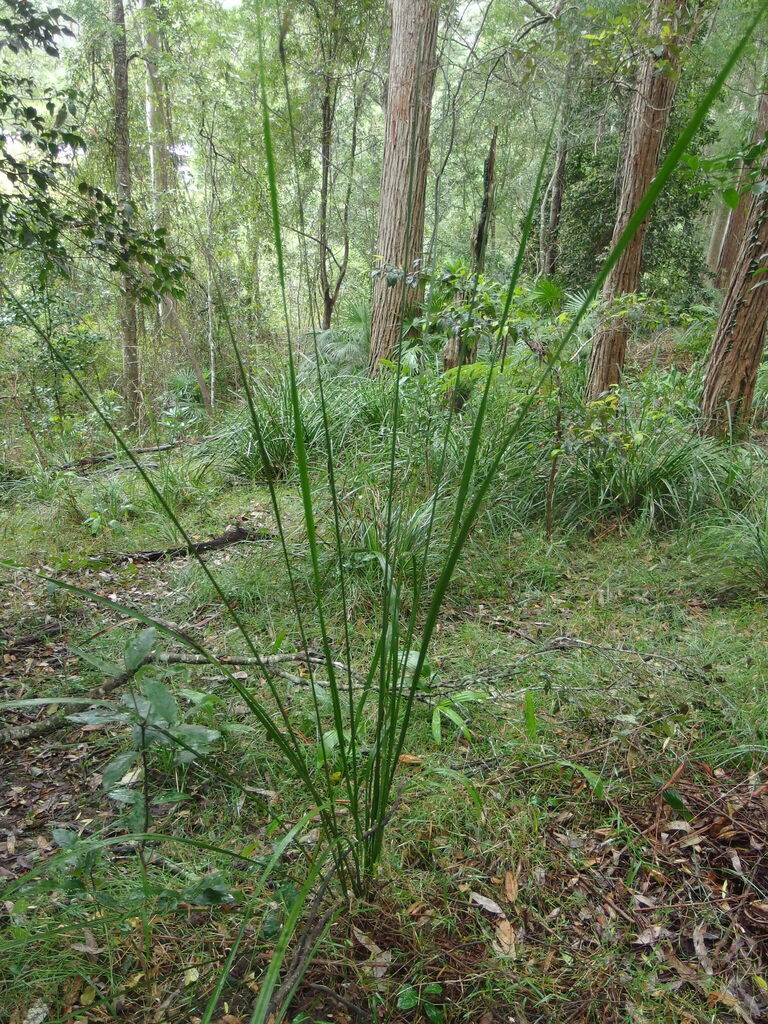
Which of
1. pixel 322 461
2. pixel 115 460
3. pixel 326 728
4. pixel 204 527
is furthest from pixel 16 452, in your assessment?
pixel 326 728

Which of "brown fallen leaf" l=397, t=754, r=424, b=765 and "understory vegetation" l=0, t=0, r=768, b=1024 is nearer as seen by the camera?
"understory vegetation" l=0, t=0, r=768, b=1024

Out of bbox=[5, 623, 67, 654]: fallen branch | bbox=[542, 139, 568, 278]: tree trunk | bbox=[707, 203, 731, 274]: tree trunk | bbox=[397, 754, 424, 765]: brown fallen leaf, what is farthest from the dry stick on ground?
bbox=[707, 203, 731, 274]: tree trunk

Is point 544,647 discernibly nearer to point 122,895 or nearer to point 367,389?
point 122,895

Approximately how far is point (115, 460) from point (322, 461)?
1.97 metres

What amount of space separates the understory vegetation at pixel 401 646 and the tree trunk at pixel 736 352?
2 cm

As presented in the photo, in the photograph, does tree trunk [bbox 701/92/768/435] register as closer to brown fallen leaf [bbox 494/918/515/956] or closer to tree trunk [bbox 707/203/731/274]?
brown fallen leaf [bbox 494/918/515/956]

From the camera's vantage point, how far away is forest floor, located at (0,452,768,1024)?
43.5 inches

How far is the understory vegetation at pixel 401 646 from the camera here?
3.56ft

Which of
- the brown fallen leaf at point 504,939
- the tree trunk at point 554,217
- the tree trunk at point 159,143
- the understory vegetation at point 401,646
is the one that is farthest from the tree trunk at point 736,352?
the tree trunk at point 554,217

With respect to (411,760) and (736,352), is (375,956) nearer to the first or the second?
(411,760)

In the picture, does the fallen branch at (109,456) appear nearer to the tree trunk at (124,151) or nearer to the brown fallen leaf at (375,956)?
the tree trunk at (124,151)

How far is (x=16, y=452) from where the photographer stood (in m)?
5.47

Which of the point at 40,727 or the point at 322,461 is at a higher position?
the point at 322,461

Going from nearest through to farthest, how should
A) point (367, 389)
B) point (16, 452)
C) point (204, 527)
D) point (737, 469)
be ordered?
point (737, 469) < point (204, 527) < point (367, 389) < point (16, 452)
